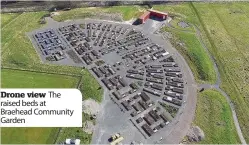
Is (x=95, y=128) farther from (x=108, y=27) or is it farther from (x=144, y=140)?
(x=108, y=27)

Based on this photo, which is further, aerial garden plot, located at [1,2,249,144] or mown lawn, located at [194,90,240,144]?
aerial garden plot, located at [1,2,249,144]

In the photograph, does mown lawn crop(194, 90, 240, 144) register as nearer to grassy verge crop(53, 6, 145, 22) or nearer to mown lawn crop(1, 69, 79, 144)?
mown lawn crop(1, 69, 79, 144)

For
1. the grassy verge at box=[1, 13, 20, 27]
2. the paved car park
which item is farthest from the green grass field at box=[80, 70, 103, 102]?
the grassy verge at box=[1, 13, 20, 27]

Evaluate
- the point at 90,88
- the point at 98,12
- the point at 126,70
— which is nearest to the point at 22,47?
the point at 90,88

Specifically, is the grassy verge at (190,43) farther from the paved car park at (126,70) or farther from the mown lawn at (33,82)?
the mown lawn at (33,82)

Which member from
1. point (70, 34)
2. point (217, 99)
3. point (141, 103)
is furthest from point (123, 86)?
point (70, 34)
